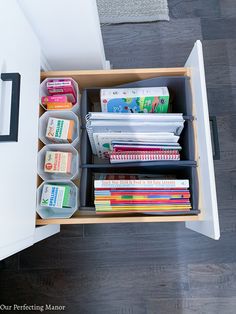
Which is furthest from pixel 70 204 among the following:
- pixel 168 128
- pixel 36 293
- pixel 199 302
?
pixel 199 302

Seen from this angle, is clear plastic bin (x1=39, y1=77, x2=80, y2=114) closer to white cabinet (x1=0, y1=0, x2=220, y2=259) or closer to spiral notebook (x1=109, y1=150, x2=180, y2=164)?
white cabinet (x1=0, y1=0, x2=220, y2=259)

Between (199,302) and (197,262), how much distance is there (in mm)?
174

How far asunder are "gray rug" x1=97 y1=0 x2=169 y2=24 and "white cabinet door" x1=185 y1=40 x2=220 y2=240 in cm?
71

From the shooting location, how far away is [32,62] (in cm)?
78

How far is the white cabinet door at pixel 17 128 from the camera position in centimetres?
58

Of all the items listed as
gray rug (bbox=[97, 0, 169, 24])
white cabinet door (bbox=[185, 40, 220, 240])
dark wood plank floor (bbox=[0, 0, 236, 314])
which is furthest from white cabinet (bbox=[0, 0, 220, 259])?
gray rug (bbox=[97, 0, 169, 24])

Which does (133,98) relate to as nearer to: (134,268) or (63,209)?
(63,209)

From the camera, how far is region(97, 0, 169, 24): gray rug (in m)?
1.47

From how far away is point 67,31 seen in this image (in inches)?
31.7

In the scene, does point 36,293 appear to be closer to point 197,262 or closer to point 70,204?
point 70,204

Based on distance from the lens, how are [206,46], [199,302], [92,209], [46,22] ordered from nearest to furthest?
[46,22]
[92,209]
[199,302]
[206,46]

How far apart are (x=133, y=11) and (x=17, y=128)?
47.7 inches

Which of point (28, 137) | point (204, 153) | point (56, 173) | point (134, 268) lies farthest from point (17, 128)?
point (134, 268)

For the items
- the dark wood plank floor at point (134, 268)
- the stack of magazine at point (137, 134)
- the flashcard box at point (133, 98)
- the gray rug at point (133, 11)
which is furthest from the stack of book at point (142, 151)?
the gray rug at point (133, 11)
